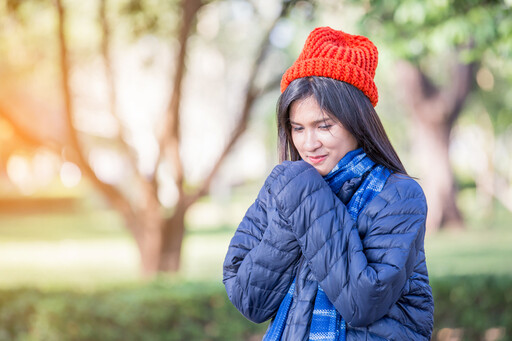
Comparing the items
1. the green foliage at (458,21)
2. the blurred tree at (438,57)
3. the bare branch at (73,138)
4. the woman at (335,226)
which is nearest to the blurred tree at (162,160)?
the bare branch at (73,138)

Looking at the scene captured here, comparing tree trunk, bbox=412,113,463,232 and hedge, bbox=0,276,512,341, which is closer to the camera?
hedge, bbox=0,276,512,341

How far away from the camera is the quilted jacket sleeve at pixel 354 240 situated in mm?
1572

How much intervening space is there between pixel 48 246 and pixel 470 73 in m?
12.4

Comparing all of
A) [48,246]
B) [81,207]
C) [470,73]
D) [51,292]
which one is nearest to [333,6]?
[51,292]

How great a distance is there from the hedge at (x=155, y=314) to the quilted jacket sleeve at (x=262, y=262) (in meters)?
3.42

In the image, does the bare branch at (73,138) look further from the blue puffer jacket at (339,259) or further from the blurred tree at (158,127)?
the blue puffer jacket at (339,259)

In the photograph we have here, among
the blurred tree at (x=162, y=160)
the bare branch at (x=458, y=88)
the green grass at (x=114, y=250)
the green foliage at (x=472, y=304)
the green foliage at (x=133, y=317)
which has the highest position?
the bare branch at (x=458, y=88)

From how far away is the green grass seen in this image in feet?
37.2

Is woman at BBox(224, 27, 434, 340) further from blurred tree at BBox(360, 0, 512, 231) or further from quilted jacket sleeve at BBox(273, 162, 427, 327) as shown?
blurred tree at BBox(360, 0, 512, 231)

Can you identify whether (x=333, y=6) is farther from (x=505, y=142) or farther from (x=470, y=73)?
(x=505, y=142)

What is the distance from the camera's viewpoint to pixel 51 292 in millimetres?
5469

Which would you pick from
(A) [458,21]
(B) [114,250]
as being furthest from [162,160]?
(B) [114,250]

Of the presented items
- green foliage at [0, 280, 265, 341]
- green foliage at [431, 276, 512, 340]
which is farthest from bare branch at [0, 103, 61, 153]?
green foliage at [431, 276, 512, 340]

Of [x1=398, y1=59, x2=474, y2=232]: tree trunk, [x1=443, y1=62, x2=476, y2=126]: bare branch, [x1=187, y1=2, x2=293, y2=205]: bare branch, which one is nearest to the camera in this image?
[x1=187, y1=2, x2=293, y2=205]: bare branch
